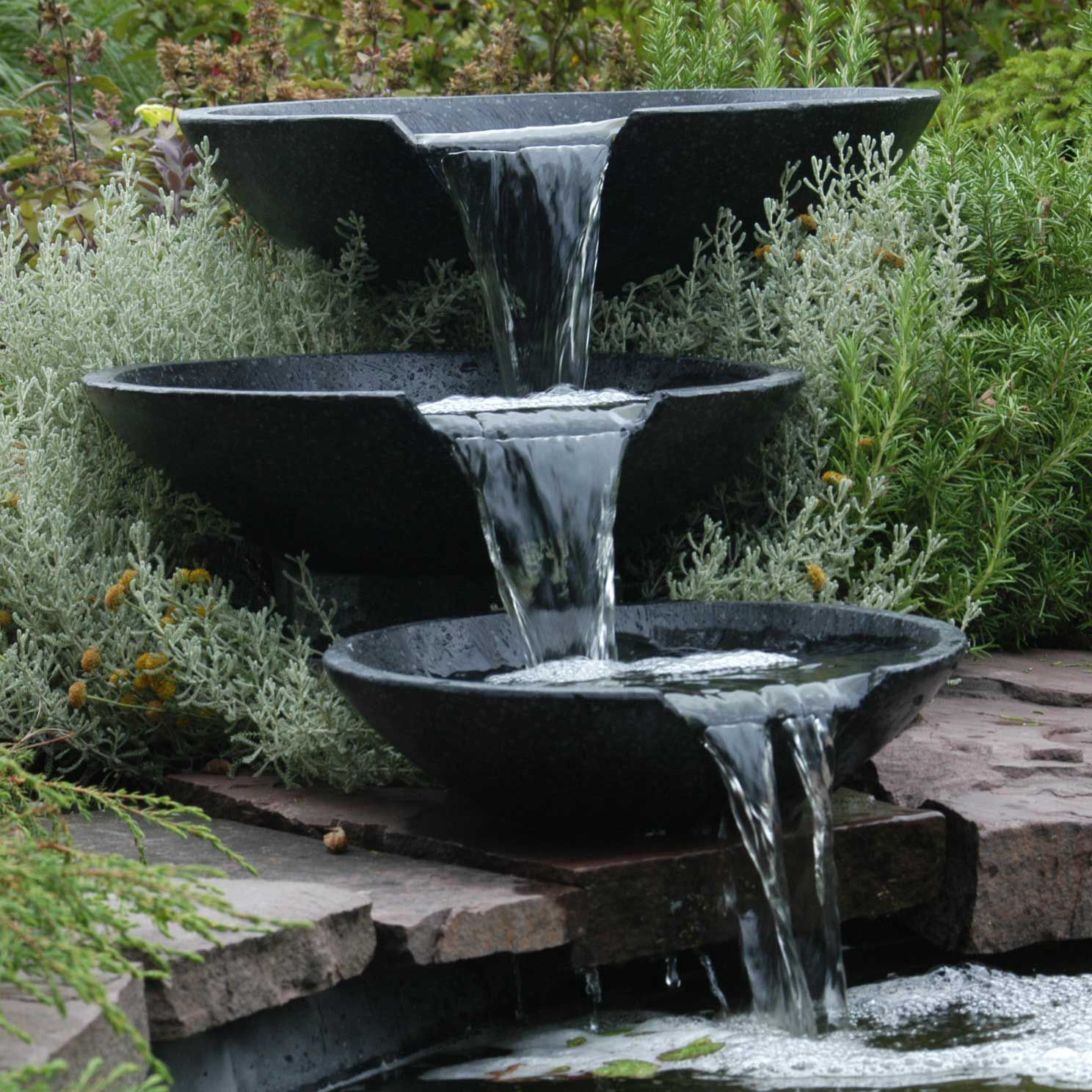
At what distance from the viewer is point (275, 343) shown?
442cm

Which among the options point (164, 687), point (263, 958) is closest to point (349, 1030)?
point (263, 958)

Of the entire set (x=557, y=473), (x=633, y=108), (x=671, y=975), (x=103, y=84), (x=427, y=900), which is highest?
(x=103, y=84)

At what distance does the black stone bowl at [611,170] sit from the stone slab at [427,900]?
168 centimetres

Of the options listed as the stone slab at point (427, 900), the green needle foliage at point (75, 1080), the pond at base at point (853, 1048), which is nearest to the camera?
the green needle foliage at point (75, 1080)

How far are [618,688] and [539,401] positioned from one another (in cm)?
104

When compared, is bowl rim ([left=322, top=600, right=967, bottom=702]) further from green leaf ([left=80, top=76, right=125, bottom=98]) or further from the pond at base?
green leaf ([left=80, top=76, right=125, bottom=98])

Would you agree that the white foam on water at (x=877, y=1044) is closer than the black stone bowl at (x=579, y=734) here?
Yes

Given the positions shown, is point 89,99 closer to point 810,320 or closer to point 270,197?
point 270,197

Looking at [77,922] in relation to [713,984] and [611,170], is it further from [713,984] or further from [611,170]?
[611,170]

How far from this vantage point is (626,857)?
2.73 metres

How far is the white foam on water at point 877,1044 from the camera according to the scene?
244 cm

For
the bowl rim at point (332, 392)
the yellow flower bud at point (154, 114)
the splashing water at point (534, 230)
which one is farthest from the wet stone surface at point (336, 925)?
the yellow flower bud at point (154, 114)

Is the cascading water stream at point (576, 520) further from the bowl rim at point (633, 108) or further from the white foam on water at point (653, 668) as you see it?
the bowl rim at point (633, 108)

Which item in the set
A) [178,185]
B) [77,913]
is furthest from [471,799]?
[178,185]
